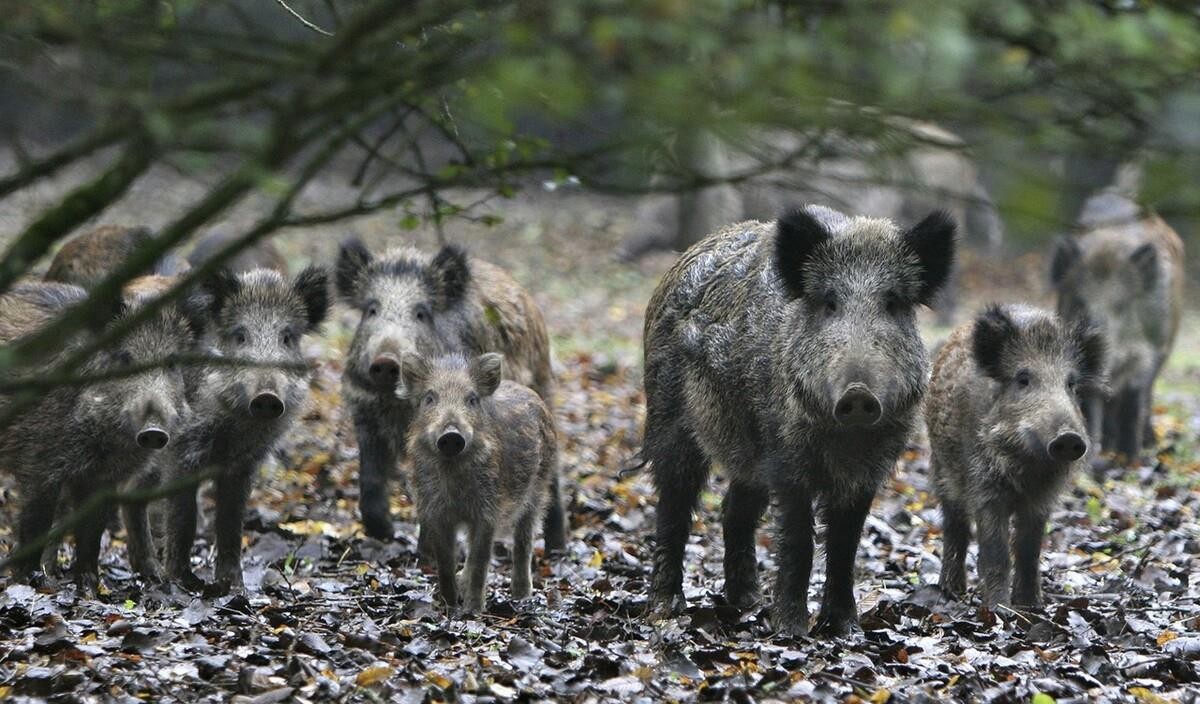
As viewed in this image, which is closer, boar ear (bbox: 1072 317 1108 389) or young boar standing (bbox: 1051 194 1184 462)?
boar ear (bbox: 1072 317 1108 389)

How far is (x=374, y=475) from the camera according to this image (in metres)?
8.28

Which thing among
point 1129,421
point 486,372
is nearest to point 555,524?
point 486,372

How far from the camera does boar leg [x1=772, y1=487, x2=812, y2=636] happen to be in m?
5.92

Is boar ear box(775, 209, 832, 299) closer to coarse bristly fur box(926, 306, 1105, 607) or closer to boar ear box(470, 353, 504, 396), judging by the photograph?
coarse bristly fur box(926, 306, 1105, 607)

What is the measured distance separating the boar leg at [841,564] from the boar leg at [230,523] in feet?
8.89

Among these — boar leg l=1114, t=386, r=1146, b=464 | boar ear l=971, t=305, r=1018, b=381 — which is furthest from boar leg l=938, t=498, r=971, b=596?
boar leg l=1114, t=386, r=1146, b=464

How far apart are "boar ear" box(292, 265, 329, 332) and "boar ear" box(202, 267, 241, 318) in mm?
331

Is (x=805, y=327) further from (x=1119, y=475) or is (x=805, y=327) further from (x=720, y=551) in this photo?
(x=1119, y=475)

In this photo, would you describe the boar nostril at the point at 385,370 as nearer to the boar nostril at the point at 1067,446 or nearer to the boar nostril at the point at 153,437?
the boar nostril at the point at 153,437

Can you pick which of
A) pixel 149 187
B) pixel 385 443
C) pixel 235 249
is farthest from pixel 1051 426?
pixel 149 187

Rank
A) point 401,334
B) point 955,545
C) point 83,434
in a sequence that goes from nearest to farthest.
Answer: point 83,434 → point 955,545 → point 401,334

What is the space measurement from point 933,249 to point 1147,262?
689 centimetres

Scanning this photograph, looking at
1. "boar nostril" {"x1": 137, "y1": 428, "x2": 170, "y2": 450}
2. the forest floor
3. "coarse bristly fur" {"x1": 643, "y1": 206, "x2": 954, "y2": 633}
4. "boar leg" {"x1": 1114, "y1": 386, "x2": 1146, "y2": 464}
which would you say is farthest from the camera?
"boar leg" {"x1": 1114, "y1": 386, "x2": 1146, "y2": 464}

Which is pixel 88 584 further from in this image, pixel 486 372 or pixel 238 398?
pixel 486 372
